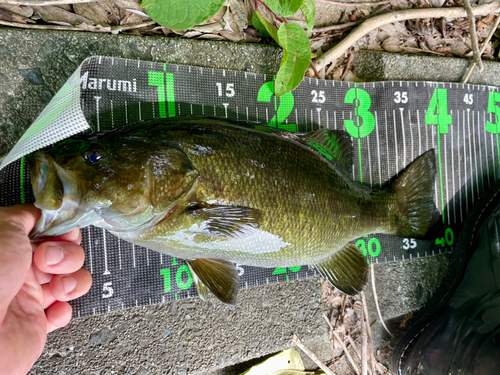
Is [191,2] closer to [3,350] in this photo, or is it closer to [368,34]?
[368,34]

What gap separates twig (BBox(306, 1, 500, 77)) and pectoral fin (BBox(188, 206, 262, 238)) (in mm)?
1337

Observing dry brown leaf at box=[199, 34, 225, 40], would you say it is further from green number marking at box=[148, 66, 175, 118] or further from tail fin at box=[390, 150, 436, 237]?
tail fin at box=[390, 150, 436, 237]

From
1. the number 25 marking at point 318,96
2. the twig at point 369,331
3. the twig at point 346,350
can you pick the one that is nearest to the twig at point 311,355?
the twig at point 346,350

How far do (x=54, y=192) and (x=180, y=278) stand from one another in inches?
39.2

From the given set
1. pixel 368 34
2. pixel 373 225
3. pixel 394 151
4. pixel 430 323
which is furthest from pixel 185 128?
pixel 430 323

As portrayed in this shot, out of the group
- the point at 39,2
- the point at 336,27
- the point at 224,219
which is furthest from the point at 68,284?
the point at 336,27

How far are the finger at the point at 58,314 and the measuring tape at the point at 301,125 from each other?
130 millimetres

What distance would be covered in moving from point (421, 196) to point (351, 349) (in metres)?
1.31

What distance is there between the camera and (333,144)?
2092mm

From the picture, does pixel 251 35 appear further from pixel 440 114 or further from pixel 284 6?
pixel 440 114

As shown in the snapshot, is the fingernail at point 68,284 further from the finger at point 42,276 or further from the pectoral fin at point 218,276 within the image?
the pectoral fin at point 218,276

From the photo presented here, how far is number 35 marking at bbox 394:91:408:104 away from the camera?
2.48 metres

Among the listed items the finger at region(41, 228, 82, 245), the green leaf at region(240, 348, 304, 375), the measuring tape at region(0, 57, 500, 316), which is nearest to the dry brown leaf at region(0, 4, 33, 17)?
the measuring tape at region(0, 57, 500, 316)

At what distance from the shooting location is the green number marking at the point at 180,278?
2033mm
